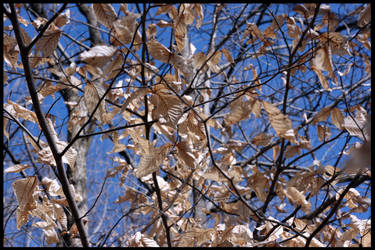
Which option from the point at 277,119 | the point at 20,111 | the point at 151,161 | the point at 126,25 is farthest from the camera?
the point at 20,111

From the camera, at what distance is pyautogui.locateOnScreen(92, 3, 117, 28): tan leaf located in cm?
97

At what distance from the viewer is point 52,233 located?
1506 mm

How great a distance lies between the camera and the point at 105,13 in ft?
3.21

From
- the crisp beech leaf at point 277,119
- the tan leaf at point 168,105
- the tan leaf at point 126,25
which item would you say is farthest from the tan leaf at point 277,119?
the tan leaf at point 126,25

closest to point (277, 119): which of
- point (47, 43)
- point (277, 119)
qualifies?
point (277, 119)

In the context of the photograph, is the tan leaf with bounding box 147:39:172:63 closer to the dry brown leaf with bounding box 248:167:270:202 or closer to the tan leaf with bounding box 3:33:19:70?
the tan leaf with bounding box 3:33:19:70

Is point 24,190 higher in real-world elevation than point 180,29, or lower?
lower

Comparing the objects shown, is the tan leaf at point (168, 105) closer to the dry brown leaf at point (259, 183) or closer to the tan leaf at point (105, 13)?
the tan leaf at point (105, 13)

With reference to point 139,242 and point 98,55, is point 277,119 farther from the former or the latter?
point 139,242

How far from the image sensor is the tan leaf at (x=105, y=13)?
38.2 inches

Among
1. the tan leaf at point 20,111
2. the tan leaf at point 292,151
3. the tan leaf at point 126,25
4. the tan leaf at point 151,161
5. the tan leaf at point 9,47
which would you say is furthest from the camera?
the tan leaf at point 292,151

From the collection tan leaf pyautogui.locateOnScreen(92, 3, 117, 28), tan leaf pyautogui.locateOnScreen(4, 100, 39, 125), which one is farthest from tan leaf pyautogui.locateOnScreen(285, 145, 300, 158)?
tan leaf pyautogui.locateOnScreen(4, 100, 39, 125)

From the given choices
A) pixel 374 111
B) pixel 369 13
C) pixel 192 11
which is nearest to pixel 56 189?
pixel 192 11

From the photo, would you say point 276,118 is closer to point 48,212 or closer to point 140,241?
point 140,241
